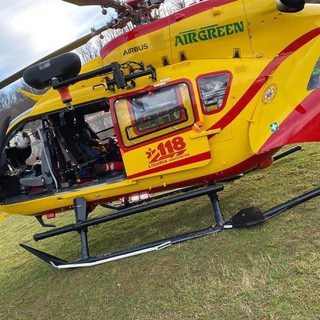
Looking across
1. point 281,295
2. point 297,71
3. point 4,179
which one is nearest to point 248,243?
point 281,295

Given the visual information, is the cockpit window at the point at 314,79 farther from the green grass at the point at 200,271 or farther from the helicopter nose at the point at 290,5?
the green grass at the point at 200,271

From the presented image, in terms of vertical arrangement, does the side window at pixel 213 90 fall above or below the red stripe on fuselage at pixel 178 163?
above

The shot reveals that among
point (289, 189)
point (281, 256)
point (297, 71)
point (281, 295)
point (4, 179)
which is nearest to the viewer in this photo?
point (281, 295)

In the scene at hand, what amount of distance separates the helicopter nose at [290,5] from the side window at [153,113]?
138 cm

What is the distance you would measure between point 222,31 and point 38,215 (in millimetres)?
3538

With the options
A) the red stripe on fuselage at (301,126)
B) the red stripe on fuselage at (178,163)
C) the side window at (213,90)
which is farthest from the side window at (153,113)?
the red stripe on fuselage at (301,126)

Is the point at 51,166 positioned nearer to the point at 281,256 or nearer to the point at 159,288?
the point at 159,288

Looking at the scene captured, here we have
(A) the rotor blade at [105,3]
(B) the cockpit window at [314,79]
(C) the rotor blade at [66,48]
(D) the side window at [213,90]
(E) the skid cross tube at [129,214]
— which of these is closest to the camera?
(A) the rotor blade at [105,3]

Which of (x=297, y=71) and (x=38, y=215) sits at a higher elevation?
(x=297, y=71)

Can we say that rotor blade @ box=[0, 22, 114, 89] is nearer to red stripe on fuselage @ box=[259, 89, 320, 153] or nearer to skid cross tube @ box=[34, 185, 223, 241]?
skid cross tube @ box=[34, 185, 223, 241]

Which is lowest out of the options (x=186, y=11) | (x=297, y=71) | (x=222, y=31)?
(x=297, y=71)

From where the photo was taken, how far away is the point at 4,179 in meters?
5.47

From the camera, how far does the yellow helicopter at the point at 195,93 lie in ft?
13.8

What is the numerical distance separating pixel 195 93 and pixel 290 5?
1416mm
